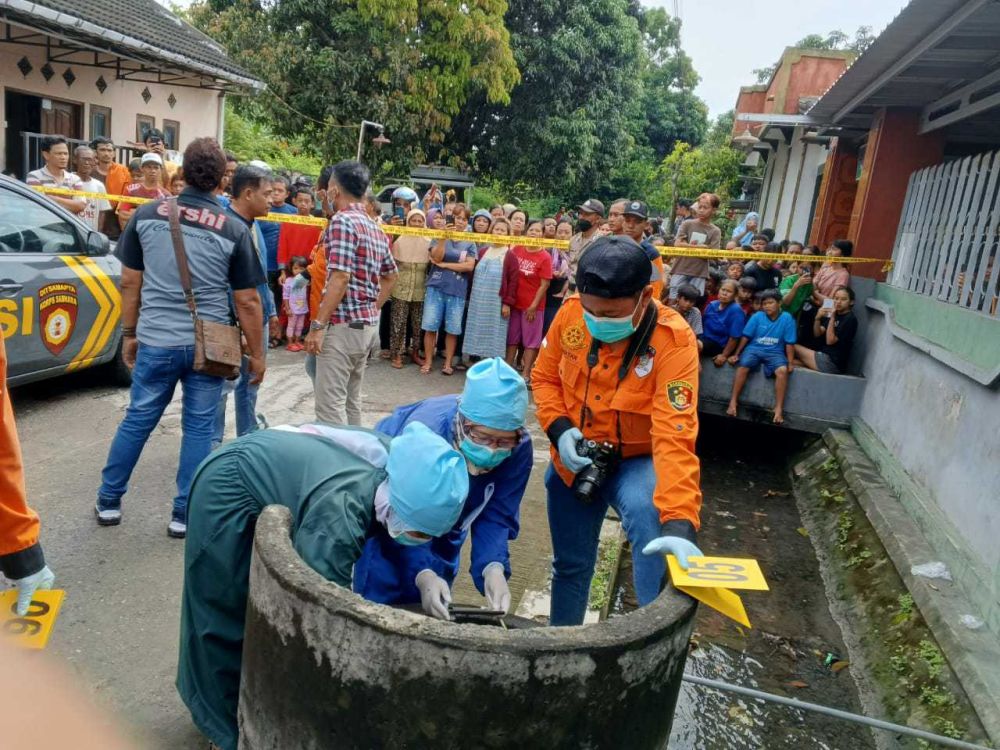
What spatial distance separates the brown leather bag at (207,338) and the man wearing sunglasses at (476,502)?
1.24m

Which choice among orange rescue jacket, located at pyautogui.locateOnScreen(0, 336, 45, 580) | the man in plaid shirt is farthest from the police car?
orange rescue jacket, located at pyautogui.locateOnScreen(0, 336, 45, 580)

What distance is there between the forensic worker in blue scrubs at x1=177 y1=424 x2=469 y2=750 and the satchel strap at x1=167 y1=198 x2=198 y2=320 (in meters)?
1.54

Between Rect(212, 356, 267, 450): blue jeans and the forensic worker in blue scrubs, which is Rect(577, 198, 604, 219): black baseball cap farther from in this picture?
the forensic worker in blue scrubs

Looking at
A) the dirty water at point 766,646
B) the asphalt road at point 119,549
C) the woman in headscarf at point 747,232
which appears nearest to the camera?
the asphalt road at point 119,549

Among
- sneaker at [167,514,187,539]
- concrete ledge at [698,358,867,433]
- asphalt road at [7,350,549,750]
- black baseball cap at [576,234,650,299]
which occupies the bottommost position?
asphalt road at [7,350,549,750]

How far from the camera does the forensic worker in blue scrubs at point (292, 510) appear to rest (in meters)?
2.16

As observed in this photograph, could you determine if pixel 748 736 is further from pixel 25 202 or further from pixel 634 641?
pixel 25 202

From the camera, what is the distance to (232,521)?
2.37 meters

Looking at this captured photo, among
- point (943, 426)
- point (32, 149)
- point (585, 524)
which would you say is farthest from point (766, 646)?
point (32, 149)

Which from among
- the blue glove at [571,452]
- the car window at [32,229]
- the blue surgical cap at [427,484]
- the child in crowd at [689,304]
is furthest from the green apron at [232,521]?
the child in crowd at [689,304]

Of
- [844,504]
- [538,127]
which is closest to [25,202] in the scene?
[844,504]

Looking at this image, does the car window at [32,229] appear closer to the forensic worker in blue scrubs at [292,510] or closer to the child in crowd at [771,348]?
the forensic worker in blue scrubs at [292,510]

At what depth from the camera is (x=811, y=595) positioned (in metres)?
4.99

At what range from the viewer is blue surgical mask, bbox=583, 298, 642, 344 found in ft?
9.39
